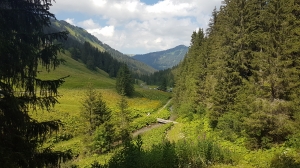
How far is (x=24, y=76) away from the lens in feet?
22.7

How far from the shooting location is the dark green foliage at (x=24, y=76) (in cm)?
641

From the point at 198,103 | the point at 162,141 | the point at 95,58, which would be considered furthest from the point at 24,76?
the point at 95,58

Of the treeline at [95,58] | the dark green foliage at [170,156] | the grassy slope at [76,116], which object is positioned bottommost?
the grassy slope at [76,116]

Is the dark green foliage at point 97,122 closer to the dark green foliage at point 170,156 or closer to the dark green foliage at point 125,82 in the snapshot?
the dark green foliage at point 170,156

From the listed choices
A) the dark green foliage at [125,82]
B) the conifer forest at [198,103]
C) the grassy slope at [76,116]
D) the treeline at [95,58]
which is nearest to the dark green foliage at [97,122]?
the conifer forest at [198,103]

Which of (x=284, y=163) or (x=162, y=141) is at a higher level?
(x=284, y=163)

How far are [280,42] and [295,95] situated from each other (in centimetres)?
376

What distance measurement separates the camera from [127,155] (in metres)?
10.6

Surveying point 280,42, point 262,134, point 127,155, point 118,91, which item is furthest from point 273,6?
point 118,91

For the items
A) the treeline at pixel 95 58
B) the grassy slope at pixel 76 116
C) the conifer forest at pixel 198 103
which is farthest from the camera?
the treeline at pixel 95 58

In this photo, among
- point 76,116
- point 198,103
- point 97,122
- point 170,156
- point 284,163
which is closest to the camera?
point 284,163

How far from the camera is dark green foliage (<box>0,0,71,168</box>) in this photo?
641 centimetres

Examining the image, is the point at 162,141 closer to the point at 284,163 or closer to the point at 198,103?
the point at 198,103

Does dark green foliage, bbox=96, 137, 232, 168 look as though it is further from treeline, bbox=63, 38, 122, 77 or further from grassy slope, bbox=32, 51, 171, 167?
treeline, bbox=63, 38, 122, 77
